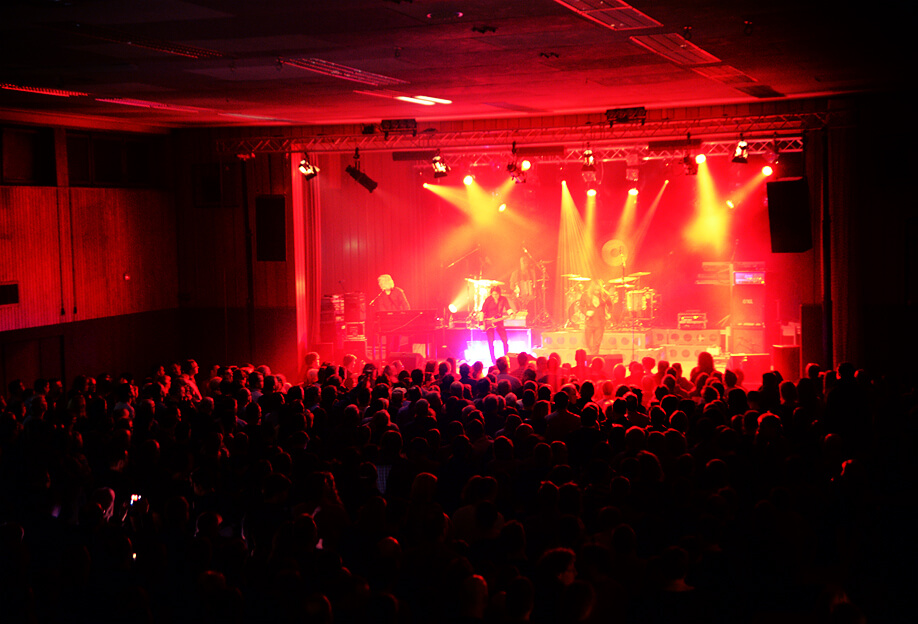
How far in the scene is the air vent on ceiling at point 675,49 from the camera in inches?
265

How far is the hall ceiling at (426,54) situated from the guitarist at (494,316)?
494 cm

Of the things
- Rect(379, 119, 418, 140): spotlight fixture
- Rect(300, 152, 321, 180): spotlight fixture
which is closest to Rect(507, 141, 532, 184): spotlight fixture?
Rect(379, 119, 418, 140): spotlight fixture

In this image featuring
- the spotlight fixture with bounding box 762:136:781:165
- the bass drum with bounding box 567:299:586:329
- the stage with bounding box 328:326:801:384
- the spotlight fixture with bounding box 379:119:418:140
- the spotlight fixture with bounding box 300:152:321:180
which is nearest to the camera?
the spotlight fixture with bounding box 762:136:781:165

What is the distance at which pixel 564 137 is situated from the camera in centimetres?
1205

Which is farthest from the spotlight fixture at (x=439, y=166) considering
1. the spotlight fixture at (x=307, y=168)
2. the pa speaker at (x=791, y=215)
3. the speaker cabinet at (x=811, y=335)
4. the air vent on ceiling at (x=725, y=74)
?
the speaker cabinet at (x=811, y=335)

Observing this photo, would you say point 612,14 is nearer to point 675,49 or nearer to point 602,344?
point 675,49

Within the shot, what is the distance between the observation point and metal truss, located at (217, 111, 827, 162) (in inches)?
440

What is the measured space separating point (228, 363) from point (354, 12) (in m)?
9.23

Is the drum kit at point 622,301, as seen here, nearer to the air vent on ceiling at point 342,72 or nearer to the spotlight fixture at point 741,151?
the spotlight fixture at point 741,151

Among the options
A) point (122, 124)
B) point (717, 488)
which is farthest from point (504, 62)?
point (122, 124)

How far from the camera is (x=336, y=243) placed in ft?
56.9

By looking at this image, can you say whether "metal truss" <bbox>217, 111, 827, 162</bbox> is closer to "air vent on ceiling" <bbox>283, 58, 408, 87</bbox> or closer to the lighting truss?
the lighting truss

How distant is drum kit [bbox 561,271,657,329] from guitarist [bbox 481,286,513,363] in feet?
5.21

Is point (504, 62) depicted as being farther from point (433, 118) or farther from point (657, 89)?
point (433, 118)
